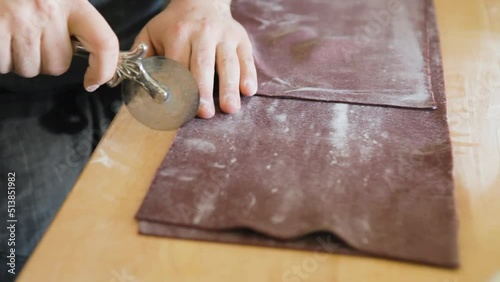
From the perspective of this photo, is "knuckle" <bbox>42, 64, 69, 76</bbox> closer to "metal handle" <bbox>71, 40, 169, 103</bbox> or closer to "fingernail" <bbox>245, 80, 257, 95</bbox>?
"metal handle" <bbox>71, 40, 169, 103</bbox>

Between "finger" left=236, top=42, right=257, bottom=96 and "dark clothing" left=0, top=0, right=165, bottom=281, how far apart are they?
0.86 feet

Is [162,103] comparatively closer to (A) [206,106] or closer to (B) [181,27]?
(A) [206,106]

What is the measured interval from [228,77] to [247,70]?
0.11 feet

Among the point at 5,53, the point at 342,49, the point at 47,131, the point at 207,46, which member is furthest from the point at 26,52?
the point at 342,49

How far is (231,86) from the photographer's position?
2.20 feet

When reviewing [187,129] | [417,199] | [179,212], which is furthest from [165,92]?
[417,199]

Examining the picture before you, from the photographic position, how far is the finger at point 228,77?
2.14ft

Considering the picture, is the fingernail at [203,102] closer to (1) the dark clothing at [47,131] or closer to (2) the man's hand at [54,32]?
(2) the man's hand at [54,32]

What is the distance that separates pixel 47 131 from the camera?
0.91 meters

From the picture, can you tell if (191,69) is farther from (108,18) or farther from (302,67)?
(108,18)

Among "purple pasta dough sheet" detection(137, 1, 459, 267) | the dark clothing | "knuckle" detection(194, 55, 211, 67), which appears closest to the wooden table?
"purple pasta dough sheet" detection(137, 1, 459, 267)

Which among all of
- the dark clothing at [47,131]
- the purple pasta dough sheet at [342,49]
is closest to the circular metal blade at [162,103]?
the purple pasta dough sheet at [342,49]

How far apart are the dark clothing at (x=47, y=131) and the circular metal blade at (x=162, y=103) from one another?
0.28m

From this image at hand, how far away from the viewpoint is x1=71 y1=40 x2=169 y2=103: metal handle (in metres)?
0.61
